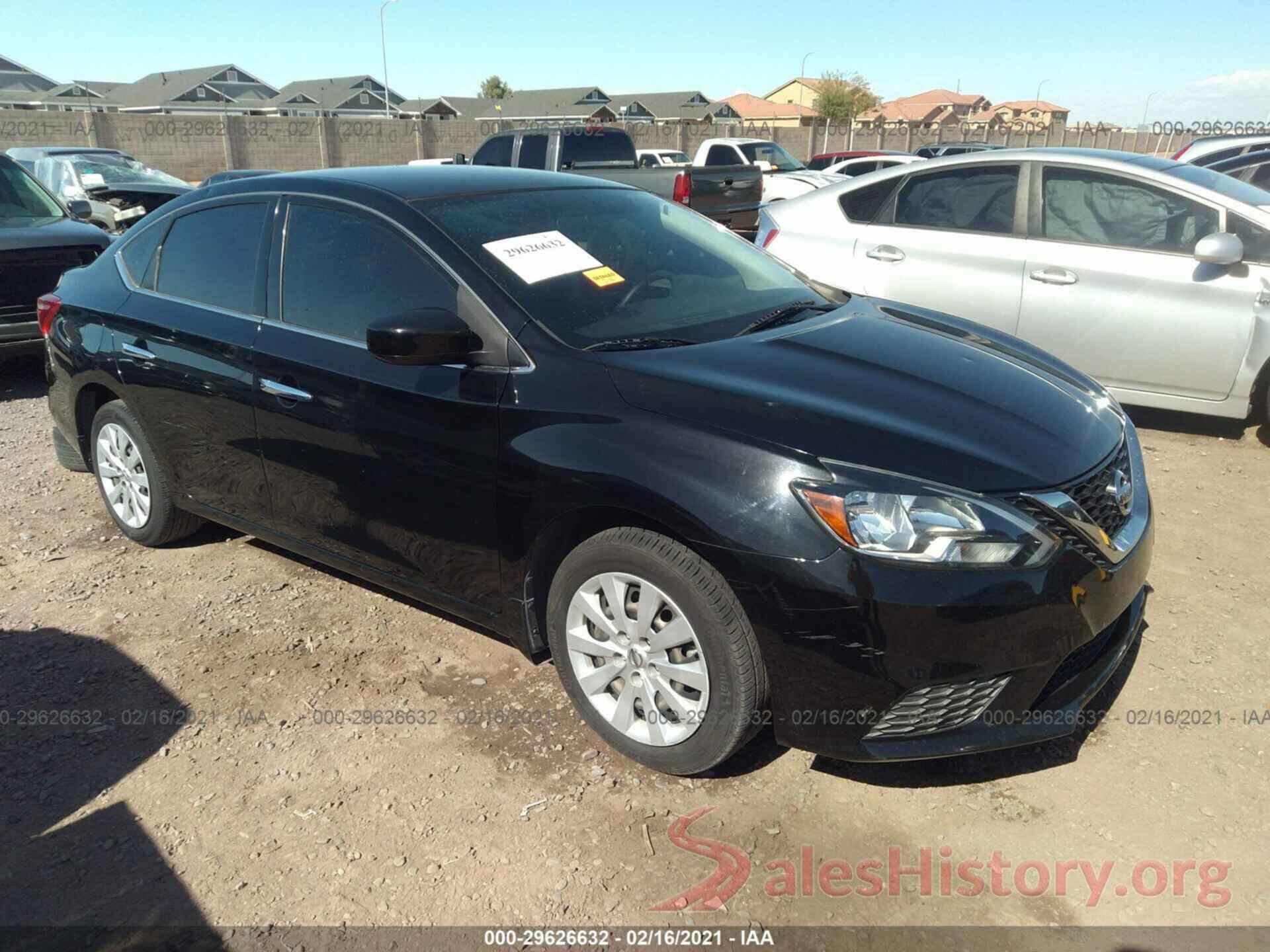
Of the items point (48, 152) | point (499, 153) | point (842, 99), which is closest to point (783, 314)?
point (499, 153)

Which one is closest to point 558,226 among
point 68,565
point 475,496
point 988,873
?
point 475,496

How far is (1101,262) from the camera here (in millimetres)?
5691

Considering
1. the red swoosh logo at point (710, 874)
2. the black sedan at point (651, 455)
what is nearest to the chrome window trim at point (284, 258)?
the black sedan at point (651, 455)

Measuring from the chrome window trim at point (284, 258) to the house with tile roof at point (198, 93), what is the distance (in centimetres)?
7089

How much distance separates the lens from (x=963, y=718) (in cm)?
262

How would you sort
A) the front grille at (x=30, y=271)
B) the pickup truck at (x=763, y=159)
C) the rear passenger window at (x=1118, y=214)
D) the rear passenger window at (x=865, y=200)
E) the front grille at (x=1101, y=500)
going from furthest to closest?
the pickup truck at (x=763, y=159)
the front grille at (x=30, y=271)
the rear passenger window at (x=865, y=200)
the rear passenger window at (x=1118, y=214)
the front grille at (x=1101, y=500)

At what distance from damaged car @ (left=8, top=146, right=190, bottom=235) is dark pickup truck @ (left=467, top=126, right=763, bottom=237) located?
4.73 meters

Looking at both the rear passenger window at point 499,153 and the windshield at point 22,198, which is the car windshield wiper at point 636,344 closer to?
the windshield at point 22,198

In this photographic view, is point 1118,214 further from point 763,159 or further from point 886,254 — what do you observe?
point 763,159

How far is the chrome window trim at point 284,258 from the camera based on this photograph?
3.08 meters

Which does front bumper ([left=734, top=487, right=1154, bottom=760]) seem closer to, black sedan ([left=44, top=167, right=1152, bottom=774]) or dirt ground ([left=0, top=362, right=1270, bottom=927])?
black sedan ([left=44, top=167, right=1152, bottom=774])

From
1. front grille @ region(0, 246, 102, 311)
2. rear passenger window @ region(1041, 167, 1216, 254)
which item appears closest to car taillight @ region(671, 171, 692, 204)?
front grille @ region(0, 246, 102, 311)

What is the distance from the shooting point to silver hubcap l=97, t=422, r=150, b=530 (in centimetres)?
455

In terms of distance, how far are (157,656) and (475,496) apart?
1621mm
